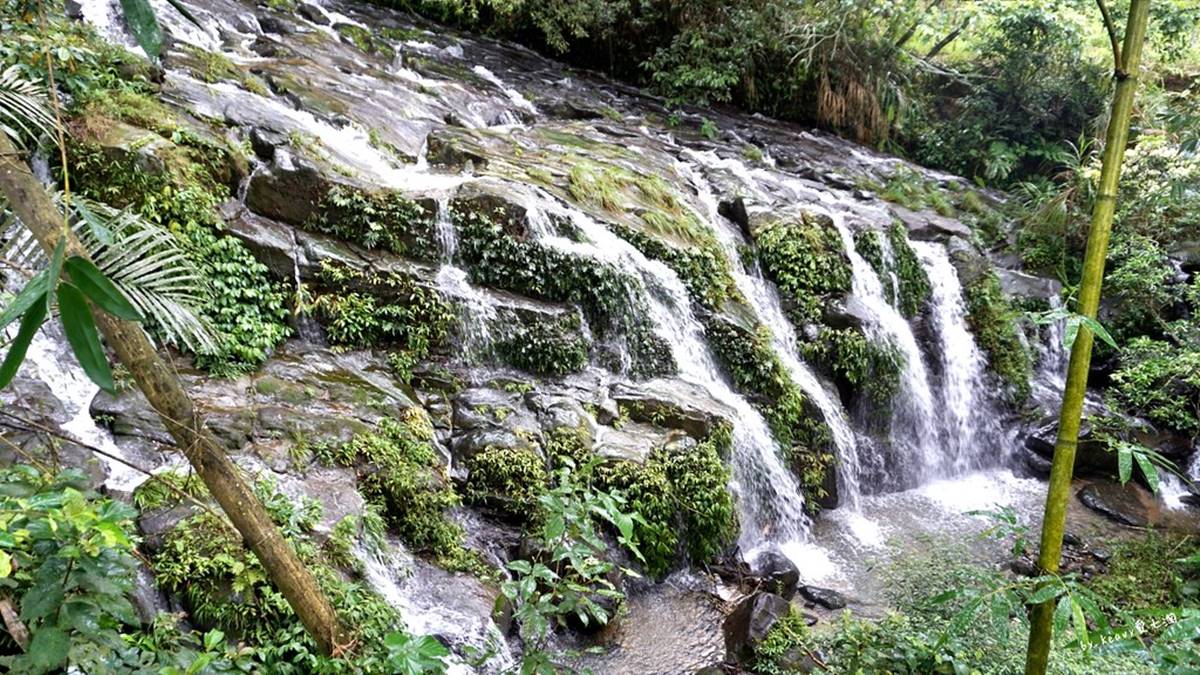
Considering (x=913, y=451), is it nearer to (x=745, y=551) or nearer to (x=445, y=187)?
(x=745, y=551)

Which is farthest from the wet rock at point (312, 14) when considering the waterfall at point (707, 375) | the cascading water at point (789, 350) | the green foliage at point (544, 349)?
the green foliage at point (544, 349)

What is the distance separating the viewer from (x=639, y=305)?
23.9 ft

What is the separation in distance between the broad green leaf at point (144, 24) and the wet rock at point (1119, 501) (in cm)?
933

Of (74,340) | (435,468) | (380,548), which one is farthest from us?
(435,468)

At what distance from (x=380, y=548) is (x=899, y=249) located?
783 centimetres

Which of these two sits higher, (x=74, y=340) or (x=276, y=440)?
(x=74, y=340)

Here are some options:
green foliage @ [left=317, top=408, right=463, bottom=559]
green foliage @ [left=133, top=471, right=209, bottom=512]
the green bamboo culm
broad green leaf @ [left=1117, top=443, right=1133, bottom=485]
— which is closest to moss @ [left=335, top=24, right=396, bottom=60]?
green foliage @ [left=317, top=408, right=463, bottom=559]

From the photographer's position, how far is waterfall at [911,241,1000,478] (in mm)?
8883

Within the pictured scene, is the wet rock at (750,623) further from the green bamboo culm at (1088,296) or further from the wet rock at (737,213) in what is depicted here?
the wet rock at (737,213)

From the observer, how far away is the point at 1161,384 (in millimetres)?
8758

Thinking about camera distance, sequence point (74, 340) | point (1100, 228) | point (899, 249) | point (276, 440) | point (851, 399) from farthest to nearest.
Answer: point (899, 249) < point (851, 399) < point (276, 440) < point (1100, 228) < point (74, 340)

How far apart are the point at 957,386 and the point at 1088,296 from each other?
7.82 meters

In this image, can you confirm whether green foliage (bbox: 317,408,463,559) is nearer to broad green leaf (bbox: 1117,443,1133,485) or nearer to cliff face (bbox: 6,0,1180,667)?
cliff face (bbox: 6,0,1180,667)

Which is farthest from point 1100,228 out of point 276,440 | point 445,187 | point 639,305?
point 445,187
